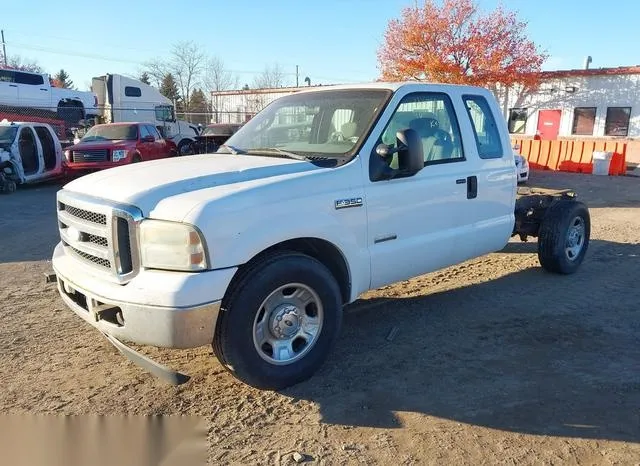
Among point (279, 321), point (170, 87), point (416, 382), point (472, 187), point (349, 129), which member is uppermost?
point (170, 87)

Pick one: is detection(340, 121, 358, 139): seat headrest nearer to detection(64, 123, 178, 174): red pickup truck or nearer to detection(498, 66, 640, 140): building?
detection(64, 123, 178, 174): red pickup truck

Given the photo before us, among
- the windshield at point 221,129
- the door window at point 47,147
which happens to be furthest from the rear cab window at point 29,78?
the door window at point 47,147

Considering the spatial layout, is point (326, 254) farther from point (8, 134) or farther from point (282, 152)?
point (8, 134)

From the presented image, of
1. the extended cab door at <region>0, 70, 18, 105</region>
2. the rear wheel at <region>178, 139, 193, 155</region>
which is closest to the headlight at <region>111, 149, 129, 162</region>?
the rear wheel at <region>178, 139, 193, 155</region>

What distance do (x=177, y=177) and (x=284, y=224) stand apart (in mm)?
783

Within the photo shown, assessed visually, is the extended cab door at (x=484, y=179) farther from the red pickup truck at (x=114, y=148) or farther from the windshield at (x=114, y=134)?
the windshield at (x=114, y=134)

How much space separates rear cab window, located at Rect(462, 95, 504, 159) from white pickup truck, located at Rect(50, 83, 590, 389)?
2 cm

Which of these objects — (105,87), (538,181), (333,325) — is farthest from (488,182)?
(105,87)

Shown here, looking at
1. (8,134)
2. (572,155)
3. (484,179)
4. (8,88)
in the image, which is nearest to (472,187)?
(484,179)

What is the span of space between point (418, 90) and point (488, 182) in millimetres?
1120

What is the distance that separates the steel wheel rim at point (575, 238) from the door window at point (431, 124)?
7.95 feet

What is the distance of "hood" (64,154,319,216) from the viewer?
128 inches

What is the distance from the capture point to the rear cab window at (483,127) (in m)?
4.97

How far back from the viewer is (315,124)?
4.54m
